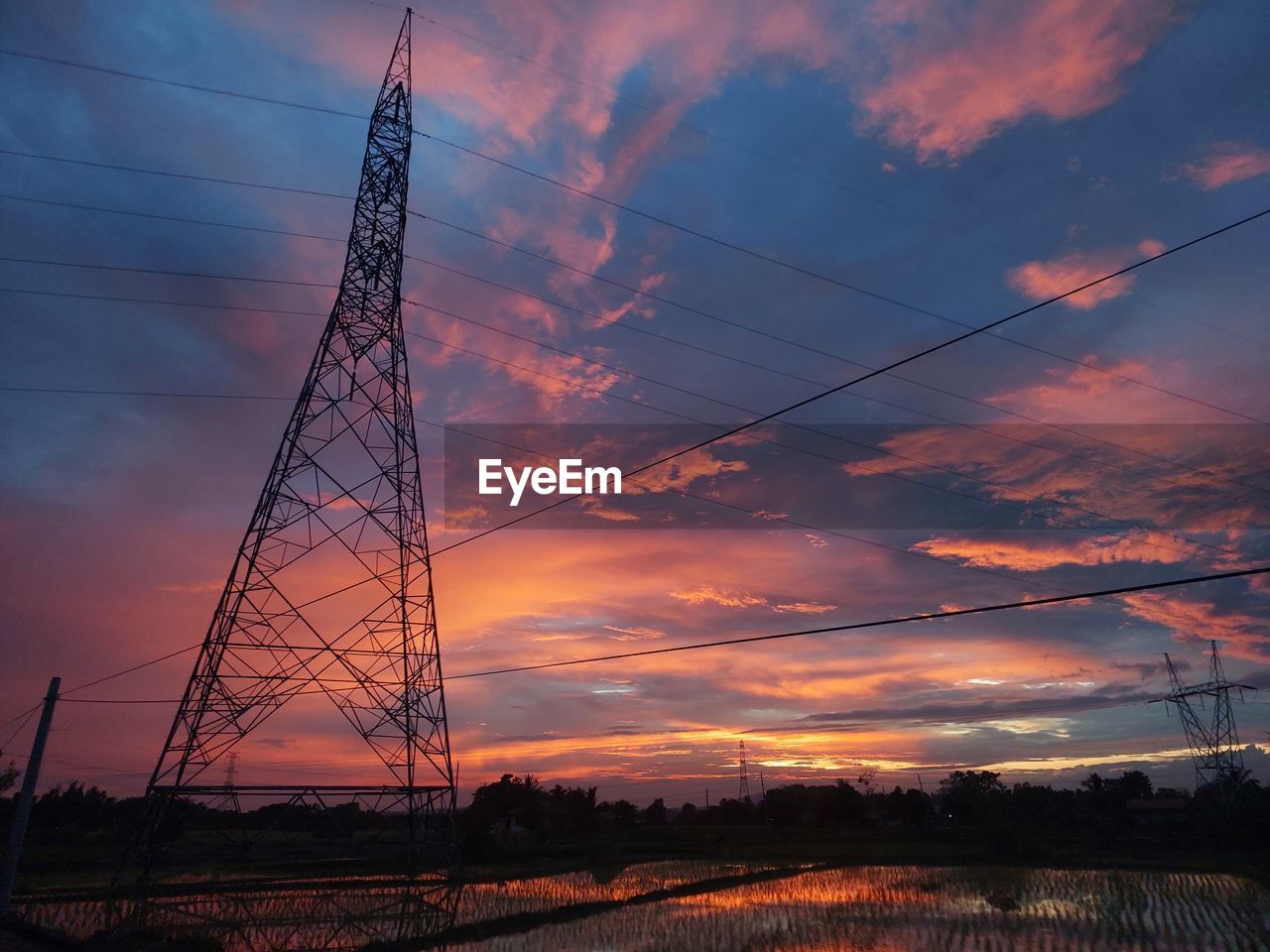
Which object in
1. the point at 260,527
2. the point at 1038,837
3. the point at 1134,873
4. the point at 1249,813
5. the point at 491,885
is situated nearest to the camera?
the point at 260,527

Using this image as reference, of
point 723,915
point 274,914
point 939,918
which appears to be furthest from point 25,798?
point 939,918

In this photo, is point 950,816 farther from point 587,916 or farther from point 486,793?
point 587,916

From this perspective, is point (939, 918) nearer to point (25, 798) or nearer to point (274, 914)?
point (274, 914)

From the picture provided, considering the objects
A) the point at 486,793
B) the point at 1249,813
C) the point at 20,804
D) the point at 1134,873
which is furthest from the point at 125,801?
the point at 1249,813

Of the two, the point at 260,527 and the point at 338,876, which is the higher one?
the point at 260,527

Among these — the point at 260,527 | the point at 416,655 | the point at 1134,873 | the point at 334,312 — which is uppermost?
the point at 334,312

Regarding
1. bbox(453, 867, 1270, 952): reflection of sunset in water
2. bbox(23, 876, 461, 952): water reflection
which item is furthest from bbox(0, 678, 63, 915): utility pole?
bbox(453, 867, 1270, 952): reflection of sunset in water

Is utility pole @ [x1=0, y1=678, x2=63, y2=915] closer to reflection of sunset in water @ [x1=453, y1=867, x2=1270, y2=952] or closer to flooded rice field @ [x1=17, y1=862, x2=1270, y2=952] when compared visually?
flooded rice field @ [x1=17, y1=862, x2=1270, y2=952]
